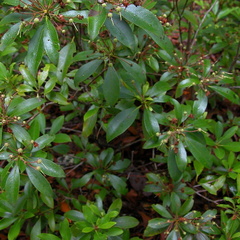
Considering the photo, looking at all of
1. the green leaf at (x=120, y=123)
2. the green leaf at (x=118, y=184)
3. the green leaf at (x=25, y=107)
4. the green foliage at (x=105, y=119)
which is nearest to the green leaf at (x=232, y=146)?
the green foliage at (x=105, y=119)

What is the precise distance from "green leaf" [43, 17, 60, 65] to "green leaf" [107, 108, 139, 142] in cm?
58

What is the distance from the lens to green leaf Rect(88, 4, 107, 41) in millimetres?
1336

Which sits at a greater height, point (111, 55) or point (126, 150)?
point (111, 55)

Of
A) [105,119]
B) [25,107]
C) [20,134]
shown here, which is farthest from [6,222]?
[105,119]

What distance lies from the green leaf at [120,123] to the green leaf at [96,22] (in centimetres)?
64

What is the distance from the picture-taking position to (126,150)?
3004 mm

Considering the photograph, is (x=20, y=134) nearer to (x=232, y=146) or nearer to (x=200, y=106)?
(x=200, y=106)

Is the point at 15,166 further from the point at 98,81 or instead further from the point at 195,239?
the point at 195,239

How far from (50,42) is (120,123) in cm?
67

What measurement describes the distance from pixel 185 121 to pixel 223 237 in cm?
80

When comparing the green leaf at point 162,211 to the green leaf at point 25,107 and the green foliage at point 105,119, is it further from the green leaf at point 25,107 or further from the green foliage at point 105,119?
the green leaf at point 25,107

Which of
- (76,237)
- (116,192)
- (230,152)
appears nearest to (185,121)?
(230,152)

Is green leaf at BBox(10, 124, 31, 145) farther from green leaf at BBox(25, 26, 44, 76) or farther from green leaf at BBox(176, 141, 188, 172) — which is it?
green leaf at BBox(176, 141, 188, 172)

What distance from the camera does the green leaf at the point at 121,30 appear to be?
1.46m
